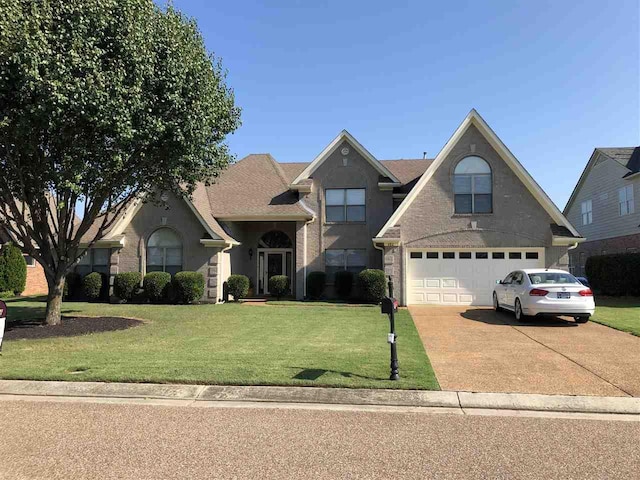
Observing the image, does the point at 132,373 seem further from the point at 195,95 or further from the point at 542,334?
the point at 542,334

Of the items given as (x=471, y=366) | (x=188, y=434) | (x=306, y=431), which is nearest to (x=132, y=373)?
(x=188, y=434)

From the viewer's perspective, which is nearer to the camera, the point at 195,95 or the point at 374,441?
the point at 374,441

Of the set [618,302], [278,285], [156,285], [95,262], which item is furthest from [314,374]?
[95,262]

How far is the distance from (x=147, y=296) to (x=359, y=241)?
9.64m

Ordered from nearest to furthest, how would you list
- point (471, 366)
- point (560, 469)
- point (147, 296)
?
point (560, 469) → point (471, 366) → point (147, 296)

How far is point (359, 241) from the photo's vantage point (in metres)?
21.7

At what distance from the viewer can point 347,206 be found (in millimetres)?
21953

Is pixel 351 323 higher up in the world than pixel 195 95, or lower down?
lower down

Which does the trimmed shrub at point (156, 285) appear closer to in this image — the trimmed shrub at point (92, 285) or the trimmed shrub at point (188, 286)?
the trimmed shrub at point (188, 286)

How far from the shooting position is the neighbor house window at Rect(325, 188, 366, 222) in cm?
2191

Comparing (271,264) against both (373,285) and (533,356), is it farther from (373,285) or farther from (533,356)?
(533,356)

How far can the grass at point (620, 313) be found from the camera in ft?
42.0

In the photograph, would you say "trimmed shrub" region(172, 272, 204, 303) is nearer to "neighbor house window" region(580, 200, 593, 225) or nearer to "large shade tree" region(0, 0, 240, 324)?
"large shade tree" region(0, 0, 240, 324)

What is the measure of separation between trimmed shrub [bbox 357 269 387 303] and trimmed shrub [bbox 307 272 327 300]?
2088 mm
